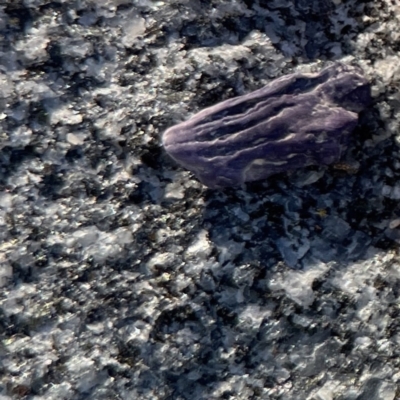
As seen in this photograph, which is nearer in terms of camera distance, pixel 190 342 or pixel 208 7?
pixel 190 342

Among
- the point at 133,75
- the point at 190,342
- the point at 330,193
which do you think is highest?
the point at 133,75

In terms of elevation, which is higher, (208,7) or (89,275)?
(208,7)

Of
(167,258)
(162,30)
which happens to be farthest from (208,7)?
(167,258)

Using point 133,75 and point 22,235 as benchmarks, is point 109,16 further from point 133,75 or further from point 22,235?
point 22,235
